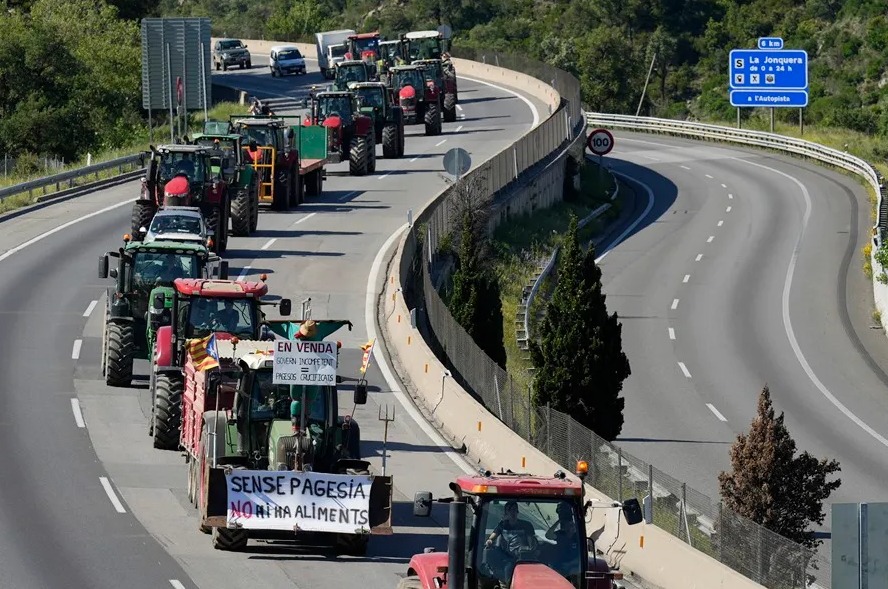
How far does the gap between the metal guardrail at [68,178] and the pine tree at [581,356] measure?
15572 millimetres

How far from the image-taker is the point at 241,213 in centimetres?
4331

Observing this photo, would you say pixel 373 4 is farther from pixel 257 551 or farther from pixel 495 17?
pixel 257 551

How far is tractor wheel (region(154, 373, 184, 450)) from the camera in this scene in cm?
2492

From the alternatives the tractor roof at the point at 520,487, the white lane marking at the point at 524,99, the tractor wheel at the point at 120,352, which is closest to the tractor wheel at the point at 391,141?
the white lane marking at the point at 524,99

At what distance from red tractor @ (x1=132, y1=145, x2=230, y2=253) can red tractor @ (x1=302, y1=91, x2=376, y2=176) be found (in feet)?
49.2

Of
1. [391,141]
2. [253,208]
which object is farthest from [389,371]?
[391,141]

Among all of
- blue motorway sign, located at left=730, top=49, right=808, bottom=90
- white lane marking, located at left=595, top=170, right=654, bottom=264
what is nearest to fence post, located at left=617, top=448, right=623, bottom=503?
white lane marking, located at left=595, top=170, right=654, bottom=264

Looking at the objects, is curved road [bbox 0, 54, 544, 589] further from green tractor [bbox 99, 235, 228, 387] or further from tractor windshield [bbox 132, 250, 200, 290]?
tractor windshield [bbox 132, 250, 200, 290]

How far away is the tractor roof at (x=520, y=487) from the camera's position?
14.1 metres

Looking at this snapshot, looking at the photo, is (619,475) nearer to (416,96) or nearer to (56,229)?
(56,229)

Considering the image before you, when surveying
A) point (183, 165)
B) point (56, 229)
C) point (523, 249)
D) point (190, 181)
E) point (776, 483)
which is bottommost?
point (523, 249)

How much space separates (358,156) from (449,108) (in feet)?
59.9

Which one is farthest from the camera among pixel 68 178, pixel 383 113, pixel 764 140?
pixel 764 140

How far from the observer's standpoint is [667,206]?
233 ft
